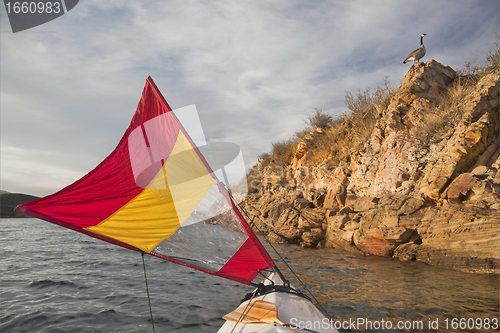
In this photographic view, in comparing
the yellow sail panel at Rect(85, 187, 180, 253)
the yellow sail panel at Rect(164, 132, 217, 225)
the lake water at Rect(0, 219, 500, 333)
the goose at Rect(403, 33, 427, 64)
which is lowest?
the lake water at Rect(0, 219, 500, 333)

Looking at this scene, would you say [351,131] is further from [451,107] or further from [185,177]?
[185,177]

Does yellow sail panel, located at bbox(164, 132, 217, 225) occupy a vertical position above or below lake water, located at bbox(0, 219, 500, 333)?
above

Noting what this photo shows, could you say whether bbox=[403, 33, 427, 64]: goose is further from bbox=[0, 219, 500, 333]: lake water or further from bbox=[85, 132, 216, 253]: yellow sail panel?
bbox=[85, 132, 216, 253]: yellow sail panel

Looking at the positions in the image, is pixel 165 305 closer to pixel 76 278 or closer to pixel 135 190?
pixel 135 190

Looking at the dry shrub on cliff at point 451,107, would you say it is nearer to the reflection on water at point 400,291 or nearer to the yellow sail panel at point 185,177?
the reflection on water at point 400,291

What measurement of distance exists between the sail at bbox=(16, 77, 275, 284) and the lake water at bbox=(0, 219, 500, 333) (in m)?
1.67

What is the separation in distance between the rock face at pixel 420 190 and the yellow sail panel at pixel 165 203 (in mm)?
7341

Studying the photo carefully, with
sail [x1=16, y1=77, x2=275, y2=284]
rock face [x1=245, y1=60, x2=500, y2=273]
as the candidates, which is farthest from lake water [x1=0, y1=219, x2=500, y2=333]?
sail [x1=16, y1=77, x2=275, y2=284]

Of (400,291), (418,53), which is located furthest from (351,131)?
(400,291)

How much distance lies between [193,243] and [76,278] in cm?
562

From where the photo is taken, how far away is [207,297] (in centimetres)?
536

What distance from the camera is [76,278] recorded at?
6.64 m

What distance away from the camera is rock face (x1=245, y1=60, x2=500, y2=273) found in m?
6.84

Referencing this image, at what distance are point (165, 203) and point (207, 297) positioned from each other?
3246 mm
